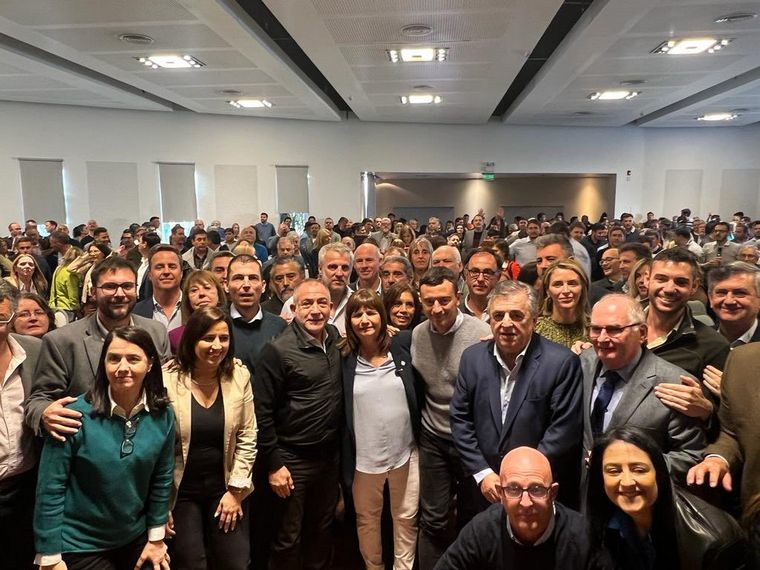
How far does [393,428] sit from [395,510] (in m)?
0.50

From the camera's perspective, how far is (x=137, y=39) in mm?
6809

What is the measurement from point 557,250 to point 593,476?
262 cm

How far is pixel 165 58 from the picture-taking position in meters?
7.75

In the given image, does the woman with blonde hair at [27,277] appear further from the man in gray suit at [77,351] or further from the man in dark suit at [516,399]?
the man in dark suit at [516,399]

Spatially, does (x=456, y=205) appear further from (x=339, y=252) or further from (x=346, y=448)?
(x=346, y=448)

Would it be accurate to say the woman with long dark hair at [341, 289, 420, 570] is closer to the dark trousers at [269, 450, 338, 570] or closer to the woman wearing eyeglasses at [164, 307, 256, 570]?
the dark trousers at [269, 450, 338, 570]

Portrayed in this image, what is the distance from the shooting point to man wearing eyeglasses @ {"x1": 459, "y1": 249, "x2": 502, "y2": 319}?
3.62 m

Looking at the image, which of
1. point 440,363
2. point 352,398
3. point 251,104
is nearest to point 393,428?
point 352,398

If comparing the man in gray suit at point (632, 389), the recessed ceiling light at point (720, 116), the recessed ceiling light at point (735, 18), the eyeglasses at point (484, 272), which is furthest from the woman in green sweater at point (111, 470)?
the recessed ceiling light at point (720, 116)

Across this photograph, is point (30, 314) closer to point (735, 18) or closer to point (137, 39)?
point (137, 39)

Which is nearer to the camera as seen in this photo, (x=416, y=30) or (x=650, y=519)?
(x=650, y=519)

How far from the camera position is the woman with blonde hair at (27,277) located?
16.6 feet

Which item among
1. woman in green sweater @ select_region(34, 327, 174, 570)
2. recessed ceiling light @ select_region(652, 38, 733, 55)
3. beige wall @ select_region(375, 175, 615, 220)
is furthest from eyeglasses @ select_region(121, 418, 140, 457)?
beige wall @ select_region(375, 175, 615, 220)

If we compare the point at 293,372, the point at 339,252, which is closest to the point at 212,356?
the point at 293,372
